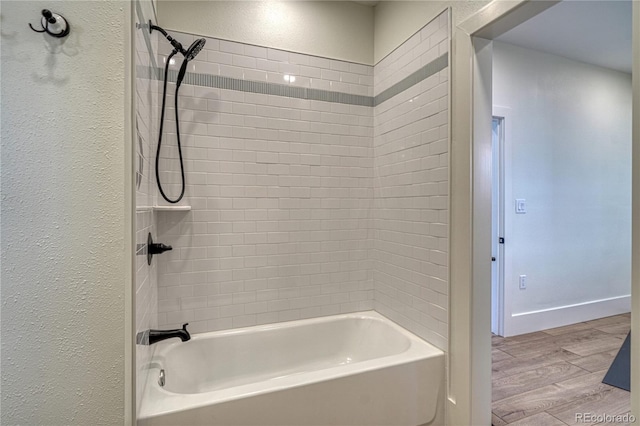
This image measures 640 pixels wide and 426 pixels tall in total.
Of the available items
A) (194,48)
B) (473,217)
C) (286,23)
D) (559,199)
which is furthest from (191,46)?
(559,199)

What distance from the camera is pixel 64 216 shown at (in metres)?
1.03

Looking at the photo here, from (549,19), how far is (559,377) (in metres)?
2.77

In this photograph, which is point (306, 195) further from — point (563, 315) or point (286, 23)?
point (563, 315)

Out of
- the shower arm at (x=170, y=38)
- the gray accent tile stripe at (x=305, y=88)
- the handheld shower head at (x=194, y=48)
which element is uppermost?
the shower arm at (x=170, y=38)

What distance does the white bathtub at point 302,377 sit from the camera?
53.8 inches

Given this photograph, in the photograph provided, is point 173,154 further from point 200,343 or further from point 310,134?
point 200,343

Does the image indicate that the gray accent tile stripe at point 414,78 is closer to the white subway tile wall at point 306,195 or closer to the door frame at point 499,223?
the white subway tile wall at point 306,195

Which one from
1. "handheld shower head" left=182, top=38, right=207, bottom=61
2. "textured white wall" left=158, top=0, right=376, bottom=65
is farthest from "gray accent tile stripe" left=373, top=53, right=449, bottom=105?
"handheld shower head" left=182, top=38, right=207, bottom=61

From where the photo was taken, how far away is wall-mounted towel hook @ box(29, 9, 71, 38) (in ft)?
3.28

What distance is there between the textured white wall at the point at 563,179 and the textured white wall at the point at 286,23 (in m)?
1.51

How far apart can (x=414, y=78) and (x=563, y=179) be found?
2.39 metres

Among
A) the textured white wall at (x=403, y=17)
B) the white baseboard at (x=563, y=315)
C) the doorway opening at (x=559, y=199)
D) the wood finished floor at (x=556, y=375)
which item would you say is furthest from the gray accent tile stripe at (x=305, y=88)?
the white baseboard at (x=563, y=315)

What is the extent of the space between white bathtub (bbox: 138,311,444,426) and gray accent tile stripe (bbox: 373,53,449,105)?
5.06ft

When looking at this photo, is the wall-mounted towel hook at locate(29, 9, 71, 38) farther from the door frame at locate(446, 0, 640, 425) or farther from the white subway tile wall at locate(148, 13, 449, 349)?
the door frame at locate(446, 0, 640, 425)
